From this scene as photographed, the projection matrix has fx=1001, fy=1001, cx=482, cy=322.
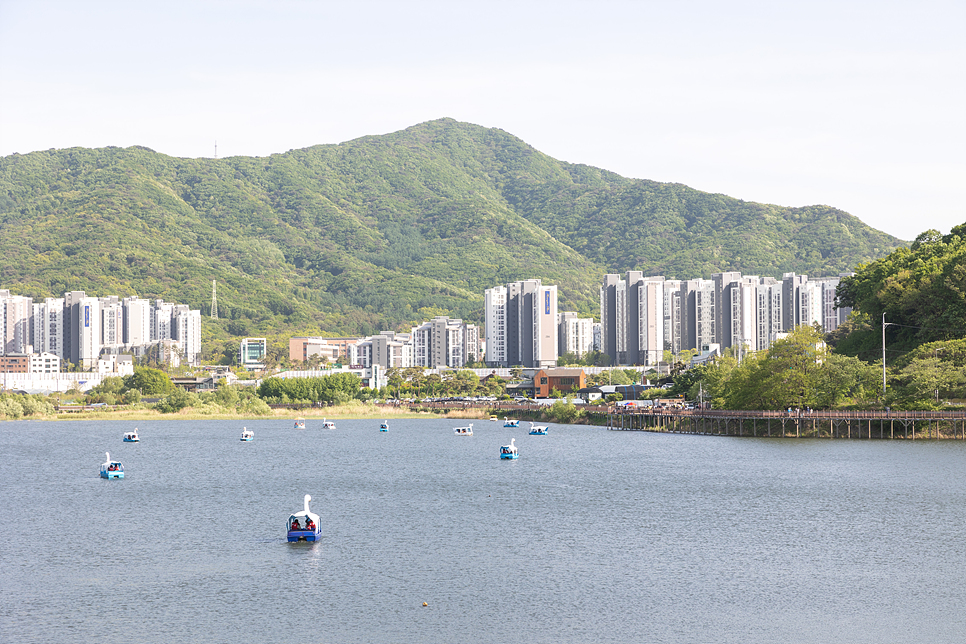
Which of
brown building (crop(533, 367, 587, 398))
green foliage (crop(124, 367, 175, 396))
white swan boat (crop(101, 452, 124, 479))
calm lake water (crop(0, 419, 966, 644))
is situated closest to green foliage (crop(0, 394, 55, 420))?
green foliage (crop(124, 367, 175, 396))

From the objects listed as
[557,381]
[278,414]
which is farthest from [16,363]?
[557,381]

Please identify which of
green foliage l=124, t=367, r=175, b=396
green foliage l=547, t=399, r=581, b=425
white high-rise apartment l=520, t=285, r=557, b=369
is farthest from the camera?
white high-rise apartment l=520, t=285, r=557, b=369

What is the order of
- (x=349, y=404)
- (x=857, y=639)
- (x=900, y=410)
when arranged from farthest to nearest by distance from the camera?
(x=349, y=404), (x=900, y=410), (x=857, y=639)

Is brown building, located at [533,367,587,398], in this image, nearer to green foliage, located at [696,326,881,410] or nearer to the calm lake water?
green foliage, located at [696,326,881,410]

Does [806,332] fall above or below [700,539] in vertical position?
above

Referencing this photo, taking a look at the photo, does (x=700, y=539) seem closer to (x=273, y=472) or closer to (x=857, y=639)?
(x=857, y=639)

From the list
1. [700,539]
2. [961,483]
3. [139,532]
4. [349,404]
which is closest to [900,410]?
[961,483]

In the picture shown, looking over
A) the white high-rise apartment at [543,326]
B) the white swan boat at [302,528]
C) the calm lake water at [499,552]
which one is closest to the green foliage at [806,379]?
the calm lake water at [499,552]
